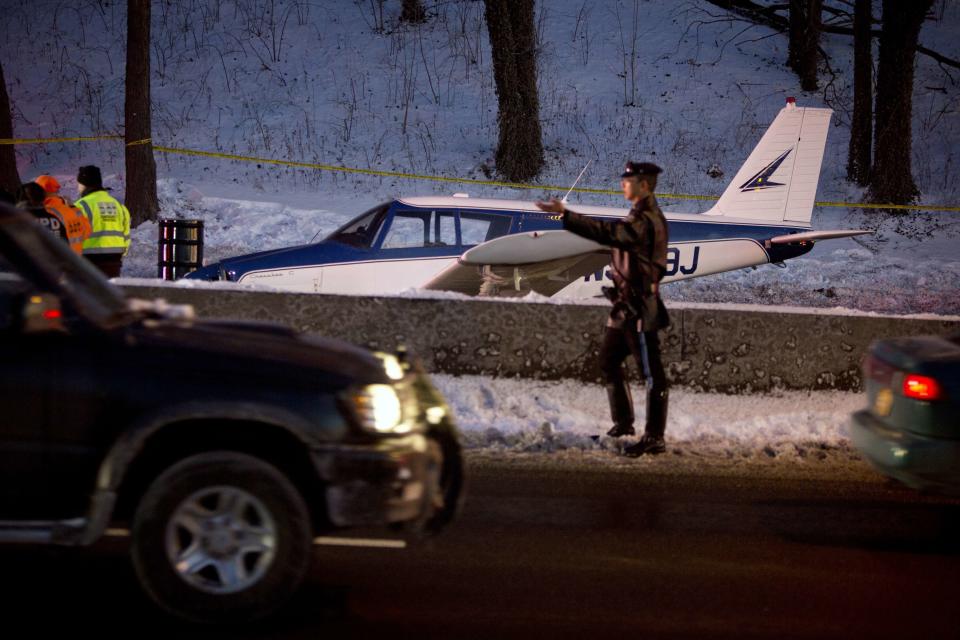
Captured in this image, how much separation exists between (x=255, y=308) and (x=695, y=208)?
15.6m

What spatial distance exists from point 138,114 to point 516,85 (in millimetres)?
7254

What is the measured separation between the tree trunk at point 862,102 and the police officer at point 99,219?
16.7 m

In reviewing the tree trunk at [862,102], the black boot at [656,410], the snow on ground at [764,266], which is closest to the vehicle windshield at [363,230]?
the black boot at [656,410]

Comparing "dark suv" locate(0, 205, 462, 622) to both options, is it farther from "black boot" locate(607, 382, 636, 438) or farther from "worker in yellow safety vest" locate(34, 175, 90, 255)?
"worker in yellow safety vest" locate(34, 175, 90, 255)

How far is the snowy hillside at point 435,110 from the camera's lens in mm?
21469

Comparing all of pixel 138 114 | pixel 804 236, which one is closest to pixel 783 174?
pixel 804 236

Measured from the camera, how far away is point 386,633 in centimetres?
462

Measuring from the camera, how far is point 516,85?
76.5 ft

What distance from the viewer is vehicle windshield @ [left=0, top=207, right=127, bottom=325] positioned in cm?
463

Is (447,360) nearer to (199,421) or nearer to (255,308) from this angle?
(255,308)

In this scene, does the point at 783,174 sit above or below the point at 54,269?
above

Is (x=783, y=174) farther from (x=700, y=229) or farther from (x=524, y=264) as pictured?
(x=524, y=264)

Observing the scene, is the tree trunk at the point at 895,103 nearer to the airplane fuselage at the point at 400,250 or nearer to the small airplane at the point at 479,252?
the small airplane at the point at 479,252

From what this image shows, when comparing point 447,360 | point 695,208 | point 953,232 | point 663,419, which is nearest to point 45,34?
point 695,208
